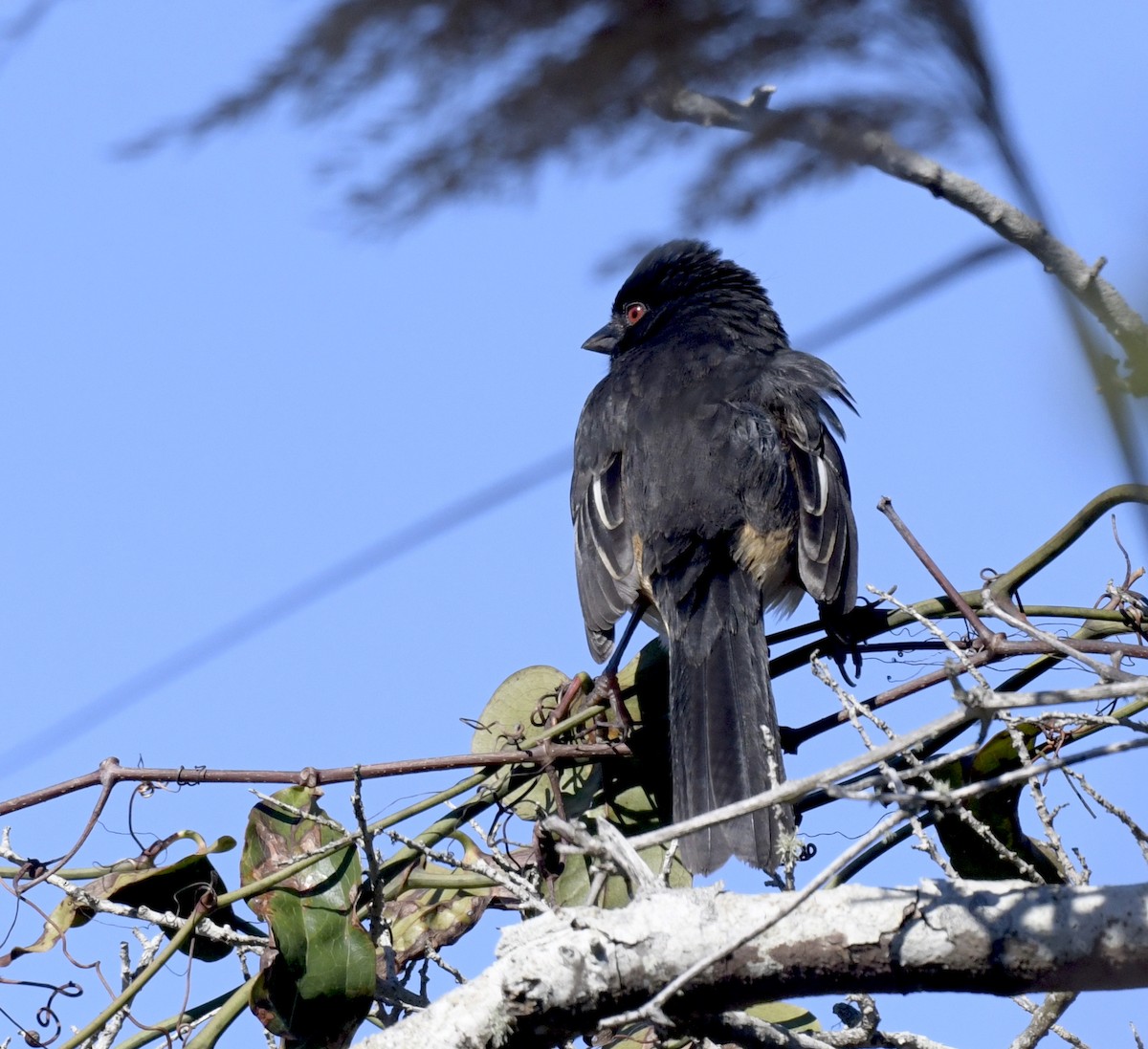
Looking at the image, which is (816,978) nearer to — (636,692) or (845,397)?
(636,692)

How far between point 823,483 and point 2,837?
2778 millimetres

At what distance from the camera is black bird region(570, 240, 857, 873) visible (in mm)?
3703

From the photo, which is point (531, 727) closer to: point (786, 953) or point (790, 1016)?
point (790, 1016)

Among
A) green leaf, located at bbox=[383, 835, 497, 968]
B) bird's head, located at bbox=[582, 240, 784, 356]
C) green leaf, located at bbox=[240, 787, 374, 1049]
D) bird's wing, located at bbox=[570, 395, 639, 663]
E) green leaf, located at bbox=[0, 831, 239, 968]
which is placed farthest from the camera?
bird's head, located at bbox=[582, 240, 784, 356]

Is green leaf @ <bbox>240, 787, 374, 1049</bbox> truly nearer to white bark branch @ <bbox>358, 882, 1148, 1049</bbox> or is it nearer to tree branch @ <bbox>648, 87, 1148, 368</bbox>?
white bark branch @ <bbox>358, 882, 1148, 1049</bbox>

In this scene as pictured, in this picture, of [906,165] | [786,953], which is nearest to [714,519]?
[786,953]

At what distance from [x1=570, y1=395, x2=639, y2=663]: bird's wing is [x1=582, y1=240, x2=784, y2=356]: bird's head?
779 mm

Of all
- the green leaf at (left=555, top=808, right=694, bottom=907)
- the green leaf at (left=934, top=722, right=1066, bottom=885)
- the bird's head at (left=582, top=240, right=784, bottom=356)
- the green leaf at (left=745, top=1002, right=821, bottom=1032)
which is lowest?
the green leaf at (left=745, top=1002, right=821, bottom=1032)

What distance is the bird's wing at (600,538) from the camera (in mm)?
4465

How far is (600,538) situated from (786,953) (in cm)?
271

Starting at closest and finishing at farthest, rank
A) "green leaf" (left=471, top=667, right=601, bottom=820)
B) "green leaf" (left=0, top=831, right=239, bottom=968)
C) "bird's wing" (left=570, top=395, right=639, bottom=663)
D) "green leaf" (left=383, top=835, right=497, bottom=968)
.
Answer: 1. "green leaf" (left=0, top=831, right=239, bottom=968)
2. "green leaf" (left=383, top=835, right=497, bottom=968)
3. "green leaf" (left=471, top=667, right=601, bottom=820)
4. "bird's wing" (left=570, top=395, right=639, bottom=663)

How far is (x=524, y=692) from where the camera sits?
3.92 meters

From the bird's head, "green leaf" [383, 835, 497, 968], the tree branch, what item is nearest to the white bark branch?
"green leaf" [383, 835, 497, 968]

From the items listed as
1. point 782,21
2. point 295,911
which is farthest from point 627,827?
point 782,21
